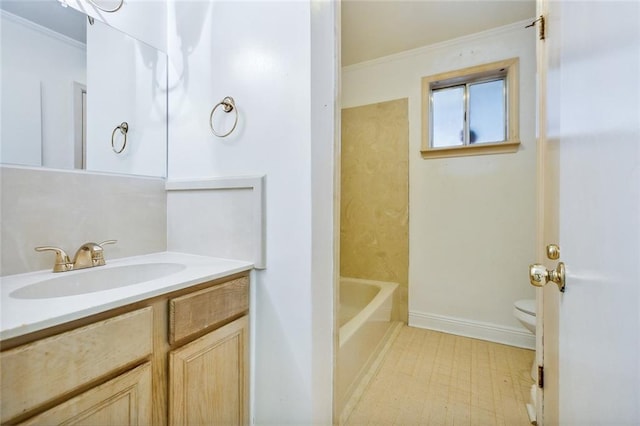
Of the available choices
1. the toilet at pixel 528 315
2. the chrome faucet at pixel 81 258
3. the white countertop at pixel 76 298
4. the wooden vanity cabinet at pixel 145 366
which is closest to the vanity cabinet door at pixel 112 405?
the wooden vanity cabinet at pixel 145 366

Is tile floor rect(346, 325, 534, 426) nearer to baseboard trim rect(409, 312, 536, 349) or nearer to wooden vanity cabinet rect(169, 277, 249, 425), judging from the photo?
baseboard trim rect(409, 312, 536, 349)

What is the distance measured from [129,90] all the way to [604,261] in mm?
1735

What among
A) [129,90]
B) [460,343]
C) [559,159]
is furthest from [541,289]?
[129,90]

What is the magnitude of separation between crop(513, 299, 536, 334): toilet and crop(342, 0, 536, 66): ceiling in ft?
6.50

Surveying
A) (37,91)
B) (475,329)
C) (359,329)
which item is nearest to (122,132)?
(37,91)

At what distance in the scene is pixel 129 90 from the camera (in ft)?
4.24

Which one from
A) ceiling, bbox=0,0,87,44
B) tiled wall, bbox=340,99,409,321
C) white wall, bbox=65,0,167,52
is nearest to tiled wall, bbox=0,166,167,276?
ceiling, bbox=0,0,87,44

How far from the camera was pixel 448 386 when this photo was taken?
1.57 meters

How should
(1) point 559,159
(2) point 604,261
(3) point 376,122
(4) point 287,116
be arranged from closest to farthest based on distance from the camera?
1. (2) point 604,261
2. (1) point 559,159
3. (4) point 287,116
4. (3) point 376,122

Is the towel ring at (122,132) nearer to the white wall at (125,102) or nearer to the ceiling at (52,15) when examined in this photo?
the white wall at (125,102)

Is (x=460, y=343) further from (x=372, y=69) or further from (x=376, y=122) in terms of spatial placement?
(x=372, y=69)

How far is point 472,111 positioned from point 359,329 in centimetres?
198

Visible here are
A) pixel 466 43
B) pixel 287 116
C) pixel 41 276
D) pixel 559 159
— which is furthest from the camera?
pixel 466 43

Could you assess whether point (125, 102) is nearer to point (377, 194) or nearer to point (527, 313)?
point (377, 194)
